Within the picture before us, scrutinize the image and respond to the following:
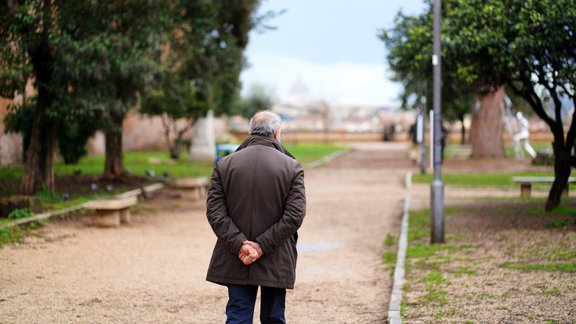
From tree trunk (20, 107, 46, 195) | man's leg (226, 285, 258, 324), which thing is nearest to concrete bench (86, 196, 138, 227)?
tree trunk (20, 107, 46, 195)

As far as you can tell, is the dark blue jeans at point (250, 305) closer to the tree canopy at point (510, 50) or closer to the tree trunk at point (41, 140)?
the tree canopy at point (510, 50)

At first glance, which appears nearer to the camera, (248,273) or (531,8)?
(248,273)

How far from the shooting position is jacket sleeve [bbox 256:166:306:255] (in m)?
5.27

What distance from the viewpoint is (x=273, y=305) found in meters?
5.49

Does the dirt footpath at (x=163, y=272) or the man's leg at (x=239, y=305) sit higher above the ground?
the man's leg at (x=239, y=305)

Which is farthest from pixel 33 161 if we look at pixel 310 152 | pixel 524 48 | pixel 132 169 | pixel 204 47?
pixel 310 152

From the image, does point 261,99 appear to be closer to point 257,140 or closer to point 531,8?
point 531,8

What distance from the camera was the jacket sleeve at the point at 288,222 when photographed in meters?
5.27

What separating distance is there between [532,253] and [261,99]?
55.4 meters

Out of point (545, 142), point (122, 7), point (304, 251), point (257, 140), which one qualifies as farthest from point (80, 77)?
point (545, 142)

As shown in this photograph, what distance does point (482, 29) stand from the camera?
12750mm

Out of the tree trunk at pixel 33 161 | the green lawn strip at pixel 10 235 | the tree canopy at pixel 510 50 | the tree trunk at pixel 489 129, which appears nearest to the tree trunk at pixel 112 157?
the tree trunk at pixel 33 161

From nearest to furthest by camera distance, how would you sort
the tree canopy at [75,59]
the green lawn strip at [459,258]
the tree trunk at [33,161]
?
the green lawn strip at [459,258], the tree canopy at [75,59], the tree trunk at [33,161]

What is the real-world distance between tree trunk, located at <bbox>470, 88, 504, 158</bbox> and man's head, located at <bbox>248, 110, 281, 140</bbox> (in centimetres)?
2818
